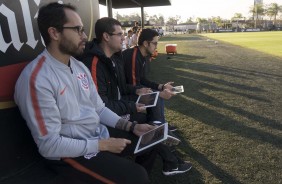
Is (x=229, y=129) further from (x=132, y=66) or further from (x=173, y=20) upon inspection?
(x=173, y=20)

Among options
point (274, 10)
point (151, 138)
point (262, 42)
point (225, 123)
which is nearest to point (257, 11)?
point (274, 10)

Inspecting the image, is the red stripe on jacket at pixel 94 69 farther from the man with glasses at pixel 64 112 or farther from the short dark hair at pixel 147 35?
the short dark hair at pixel 147 35

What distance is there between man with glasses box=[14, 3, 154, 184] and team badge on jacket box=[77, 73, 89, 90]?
2 cm

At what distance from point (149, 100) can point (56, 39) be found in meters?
1.61

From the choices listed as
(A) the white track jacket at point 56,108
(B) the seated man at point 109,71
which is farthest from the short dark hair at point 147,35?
(A) the white track jacket at point 56,108

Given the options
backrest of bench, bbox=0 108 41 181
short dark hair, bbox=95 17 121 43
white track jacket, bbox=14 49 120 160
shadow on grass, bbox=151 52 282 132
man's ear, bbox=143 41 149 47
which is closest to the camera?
white track jacket, bbox=14 49 120 160


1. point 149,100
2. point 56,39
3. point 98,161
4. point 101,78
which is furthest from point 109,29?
point 98,161

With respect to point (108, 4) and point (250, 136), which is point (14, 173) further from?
point (108, 4)

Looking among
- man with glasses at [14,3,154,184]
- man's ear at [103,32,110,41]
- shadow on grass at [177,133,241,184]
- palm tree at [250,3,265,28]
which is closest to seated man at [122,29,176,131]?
shadow on grass at [177,133,241,184]

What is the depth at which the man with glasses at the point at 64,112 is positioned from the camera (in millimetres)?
1973

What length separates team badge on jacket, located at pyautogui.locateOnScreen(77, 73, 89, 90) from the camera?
2396mm

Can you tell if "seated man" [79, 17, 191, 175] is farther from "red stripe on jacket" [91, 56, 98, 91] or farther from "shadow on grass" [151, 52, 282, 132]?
"shadow on grass" [151, 52, 282, 132]

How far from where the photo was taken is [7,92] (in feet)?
7.29

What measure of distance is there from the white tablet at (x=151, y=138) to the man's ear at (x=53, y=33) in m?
1.10
